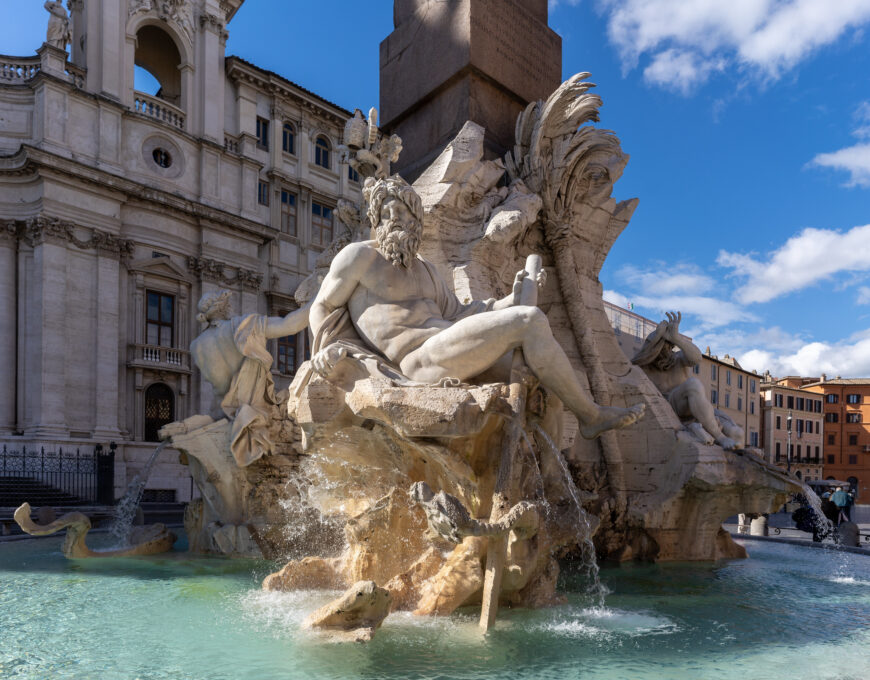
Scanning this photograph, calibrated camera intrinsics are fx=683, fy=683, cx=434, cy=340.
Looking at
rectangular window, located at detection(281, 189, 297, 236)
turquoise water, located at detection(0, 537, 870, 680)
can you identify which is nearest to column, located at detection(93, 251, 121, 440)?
rectangular window, located at detection(281, 189, 297, 236)

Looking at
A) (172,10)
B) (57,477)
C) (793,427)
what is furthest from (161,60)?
(793,427)

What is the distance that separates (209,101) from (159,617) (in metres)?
23.8

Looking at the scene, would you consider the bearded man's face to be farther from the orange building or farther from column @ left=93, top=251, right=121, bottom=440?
the orange building

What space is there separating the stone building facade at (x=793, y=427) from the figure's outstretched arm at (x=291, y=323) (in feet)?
165

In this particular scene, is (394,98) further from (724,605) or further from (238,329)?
(724,605)

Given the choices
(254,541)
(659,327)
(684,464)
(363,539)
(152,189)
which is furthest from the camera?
(152,189)

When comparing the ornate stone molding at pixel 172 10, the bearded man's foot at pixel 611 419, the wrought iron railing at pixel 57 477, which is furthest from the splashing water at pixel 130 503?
the ornate stone molding at pixel 172 10

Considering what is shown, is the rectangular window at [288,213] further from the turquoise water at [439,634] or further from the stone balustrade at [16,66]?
the turquoise water at [439,634]

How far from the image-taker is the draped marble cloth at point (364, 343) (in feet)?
14.5

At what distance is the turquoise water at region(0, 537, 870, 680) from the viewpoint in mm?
3283

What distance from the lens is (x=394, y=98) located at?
8578mm

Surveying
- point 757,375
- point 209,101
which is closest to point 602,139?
point 209,101

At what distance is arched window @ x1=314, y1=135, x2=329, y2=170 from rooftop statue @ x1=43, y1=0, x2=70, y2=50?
10.1 meters

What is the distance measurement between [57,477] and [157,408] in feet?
17.1
